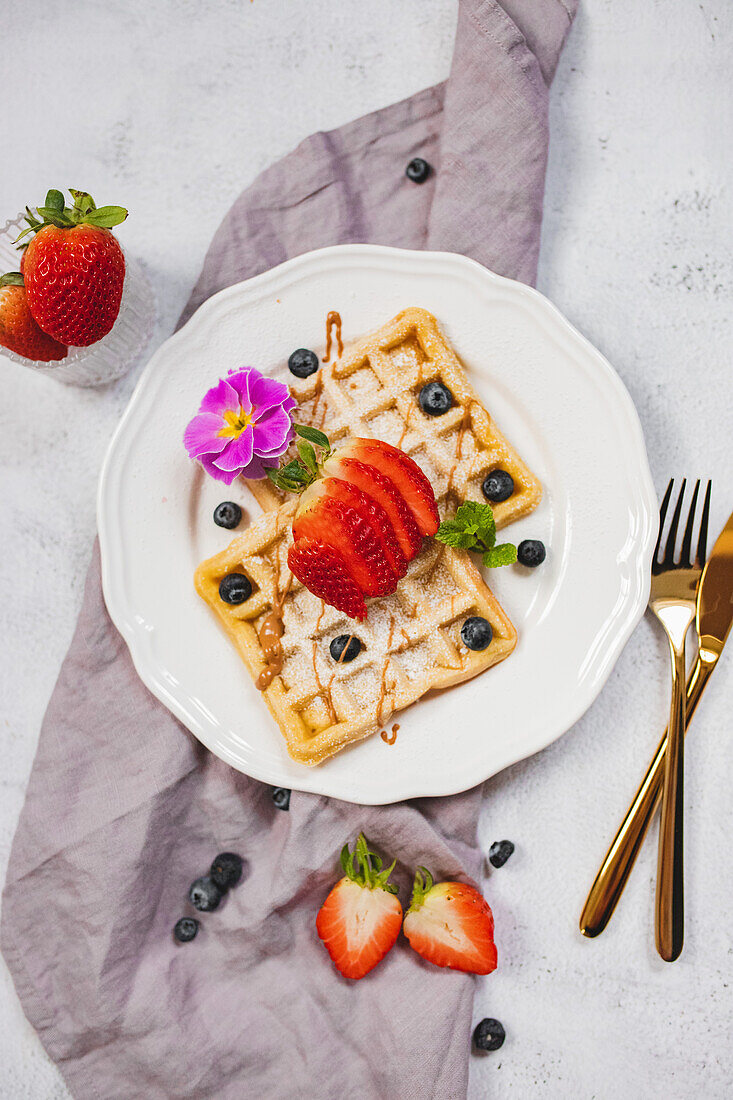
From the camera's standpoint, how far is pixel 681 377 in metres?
1.86

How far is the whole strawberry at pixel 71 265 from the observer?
1551mm

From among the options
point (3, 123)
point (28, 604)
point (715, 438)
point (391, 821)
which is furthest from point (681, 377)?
point (3, 123)

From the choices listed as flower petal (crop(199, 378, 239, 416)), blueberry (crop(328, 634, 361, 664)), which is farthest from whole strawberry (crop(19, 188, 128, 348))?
blueberry (crop(328, 634, 361, 664))

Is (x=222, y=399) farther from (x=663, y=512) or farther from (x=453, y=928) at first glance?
(x=453, y=928)

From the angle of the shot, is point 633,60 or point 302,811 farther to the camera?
point 633,60

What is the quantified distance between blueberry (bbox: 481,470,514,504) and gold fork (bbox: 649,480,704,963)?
372mm

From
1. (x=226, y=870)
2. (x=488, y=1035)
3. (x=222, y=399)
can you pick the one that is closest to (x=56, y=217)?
(x=222, y=399)

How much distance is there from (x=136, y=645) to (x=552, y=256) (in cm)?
133

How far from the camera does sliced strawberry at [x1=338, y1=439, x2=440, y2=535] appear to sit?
62.2 inches

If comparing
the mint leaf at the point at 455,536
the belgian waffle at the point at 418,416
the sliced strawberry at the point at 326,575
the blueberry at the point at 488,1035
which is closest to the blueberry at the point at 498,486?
the belgian waffle at the point at 418,416

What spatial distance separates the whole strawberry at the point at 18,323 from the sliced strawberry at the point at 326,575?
2.37 ft

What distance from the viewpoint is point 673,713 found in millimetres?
1740

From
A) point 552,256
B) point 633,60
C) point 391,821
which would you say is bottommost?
point 391,821

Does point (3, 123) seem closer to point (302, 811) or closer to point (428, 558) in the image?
point (428, 558)
